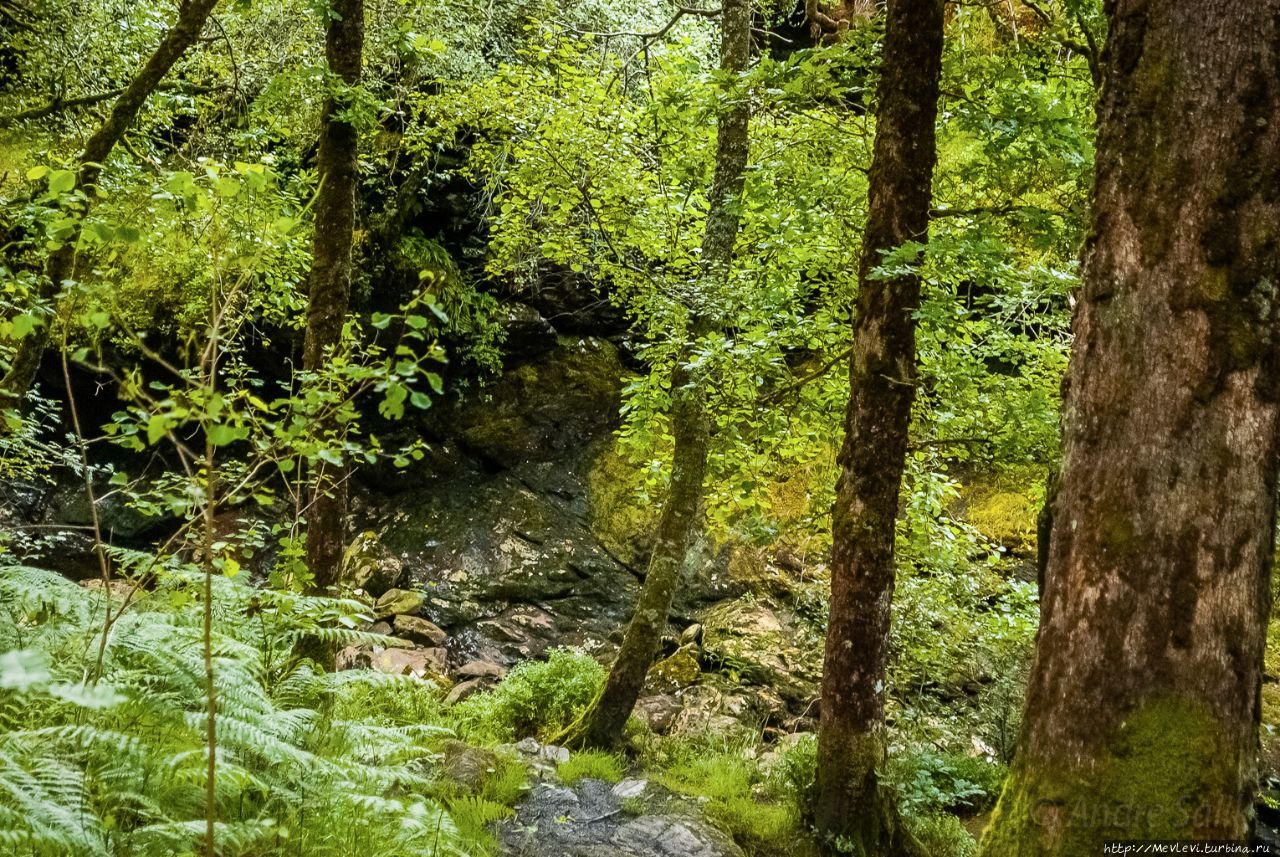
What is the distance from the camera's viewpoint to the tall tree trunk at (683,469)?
683cm

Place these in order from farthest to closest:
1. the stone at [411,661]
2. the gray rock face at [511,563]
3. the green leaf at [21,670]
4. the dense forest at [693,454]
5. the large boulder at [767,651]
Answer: the gray rock face at [511,563] → the stone at [411,661] → the large boulder at [767,651] → the dense forest at [693,454] → the green leaf at [21,670]

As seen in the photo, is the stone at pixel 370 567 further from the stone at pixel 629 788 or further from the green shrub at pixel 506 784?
the stone at pixel 629 788

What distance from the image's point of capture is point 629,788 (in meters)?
5.88

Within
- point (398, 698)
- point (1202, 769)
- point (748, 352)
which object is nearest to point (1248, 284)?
point (1202, 769)

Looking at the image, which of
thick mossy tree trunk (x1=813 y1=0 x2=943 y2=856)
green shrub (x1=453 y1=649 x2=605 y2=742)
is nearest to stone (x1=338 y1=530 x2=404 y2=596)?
green shrub (x1=453 y1=649 x2=605 y2=742)

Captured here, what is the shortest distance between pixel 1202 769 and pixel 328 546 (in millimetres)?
5600

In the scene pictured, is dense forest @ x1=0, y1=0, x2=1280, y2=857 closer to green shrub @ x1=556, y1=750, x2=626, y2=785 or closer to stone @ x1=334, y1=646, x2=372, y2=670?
green shrub @ x1=556, y1=750, x2=626, y2=785

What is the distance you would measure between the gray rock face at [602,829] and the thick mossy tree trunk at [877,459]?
2.65 feet

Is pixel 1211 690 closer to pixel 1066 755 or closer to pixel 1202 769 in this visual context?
pixel 1202 769

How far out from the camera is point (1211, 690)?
2.28 m

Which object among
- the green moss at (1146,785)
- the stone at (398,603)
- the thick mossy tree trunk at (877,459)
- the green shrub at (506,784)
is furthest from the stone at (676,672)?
the green moss at (1146,785)

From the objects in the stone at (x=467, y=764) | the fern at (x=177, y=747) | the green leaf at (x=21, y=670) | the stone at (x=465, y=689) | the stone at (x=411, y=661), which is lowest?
the stone at (x=465, y=689)

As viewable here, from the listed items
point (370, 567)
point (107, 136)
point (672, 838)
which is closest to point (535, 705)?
point (672, 838)

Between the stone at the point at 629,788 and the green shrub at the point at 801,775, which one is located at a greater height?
the green shrub at the point at 801,775
